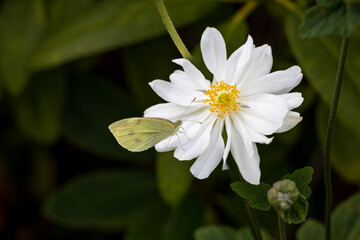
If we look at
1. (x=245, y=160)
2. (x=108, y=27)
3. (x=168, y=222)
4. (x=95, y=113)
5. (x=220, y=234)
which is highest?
(x=108, y=27)

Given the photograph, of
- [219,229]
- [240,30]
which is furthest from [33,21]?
[219,229]

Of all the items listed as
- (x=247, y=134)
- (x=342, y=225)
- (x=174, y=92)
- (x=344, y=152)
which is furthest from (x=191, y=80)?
(x=344, y=152)

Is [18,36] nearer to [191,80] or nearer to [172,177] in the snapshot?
[172,177]

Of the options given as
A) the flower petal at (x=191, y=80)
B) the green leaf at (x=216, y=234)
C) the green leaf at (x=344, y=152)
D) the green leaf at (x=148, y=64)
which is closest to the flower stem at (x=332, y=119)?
the flower petal at (x=191, y=80)

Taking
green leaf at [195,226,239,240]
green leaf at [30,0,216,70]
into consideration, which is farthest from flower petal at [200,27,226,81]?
green leaf at [30,0,216,70]

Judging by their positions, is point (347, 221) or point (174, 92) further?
point (347, 221)

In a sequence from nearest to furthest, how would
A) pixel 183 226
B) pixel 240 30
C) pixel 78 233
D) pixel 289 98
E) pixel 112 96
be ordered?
pixel 289 98 < pixel 240 30 < pixel 183 226 < pixel 112 96 < pixel 78 233

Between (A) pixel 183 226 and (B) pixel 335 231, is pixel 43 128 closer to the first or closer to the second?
(A) pixel 183 226
